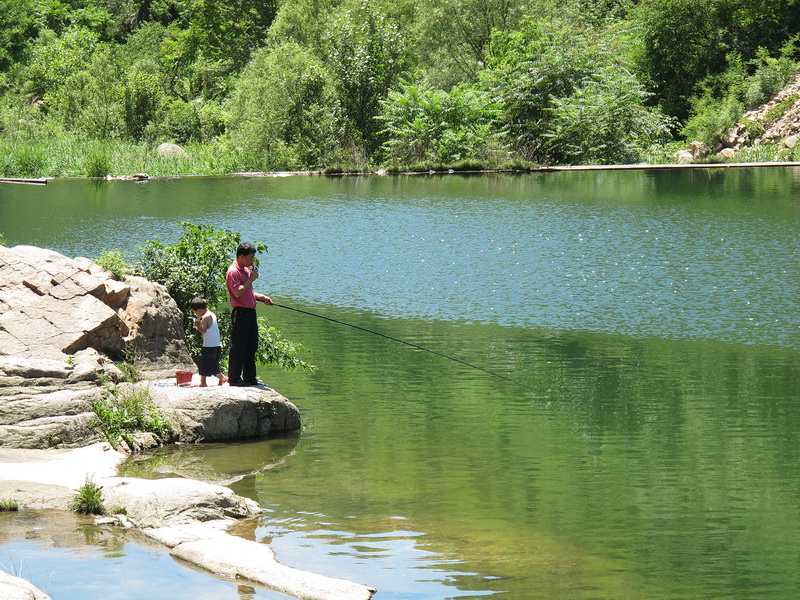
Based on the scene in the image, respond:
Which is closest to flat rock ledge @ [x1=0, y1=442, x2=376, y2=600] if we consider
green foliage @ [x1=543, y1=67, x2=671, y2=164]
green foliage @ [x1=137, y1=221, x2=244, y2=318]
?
green foliage @ [x1=137, y1=221, x2=244, y2=318]

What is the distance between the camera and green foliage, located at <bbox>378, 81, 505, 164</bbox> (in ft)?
175

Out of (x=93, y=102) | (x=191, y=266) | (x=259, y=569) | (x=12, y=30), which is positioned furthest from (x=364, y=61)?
(x=259, y=569)

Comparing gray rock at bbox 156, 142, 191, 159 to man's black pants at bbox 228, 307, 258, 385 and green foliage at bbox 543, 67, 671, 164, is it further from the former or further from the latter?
man's black pants at bbox 228, 307, 258, 385

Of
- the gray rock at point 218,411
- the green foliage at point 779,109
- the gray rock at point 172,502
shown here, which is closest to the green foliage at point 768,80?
the green foliage at point 779,109

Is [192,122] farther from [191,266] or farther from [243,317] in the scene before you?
[243,317]

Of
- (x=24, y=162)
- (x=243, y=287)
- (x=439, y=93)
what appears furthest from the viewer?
(x=439, y=93)

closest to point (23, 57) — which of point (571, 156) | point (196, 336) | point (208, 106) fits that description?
point (208, 106)

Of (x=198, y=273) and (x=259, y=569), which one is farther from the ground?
(x=198, y=273)

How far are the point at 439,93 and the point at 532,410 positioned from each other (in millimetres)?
42574

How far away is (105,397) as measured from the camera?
1119cm

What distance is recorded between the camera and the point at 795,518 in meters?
9.05

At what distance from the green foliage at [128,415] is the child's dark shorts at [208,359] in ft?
2.91

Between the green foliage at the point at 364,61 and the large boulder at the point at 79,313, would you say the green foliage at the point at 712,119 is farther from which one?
the large boulder at the point at 79,313

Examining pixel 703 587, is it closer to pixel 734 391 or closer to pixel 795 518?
pixel 795 518
